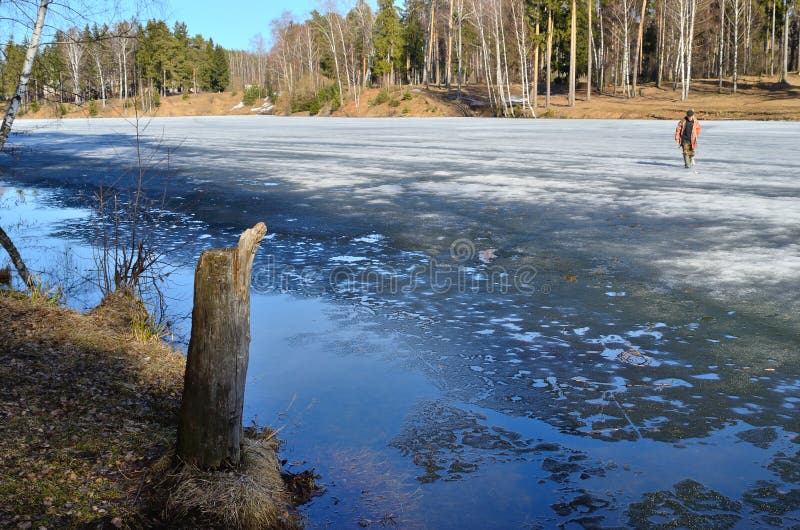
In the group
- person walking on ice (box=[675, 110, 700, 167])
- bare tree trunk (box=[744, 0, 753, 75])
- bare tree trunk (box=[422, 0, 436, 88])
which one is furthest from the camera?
bare tree trunk (box=[422, 0, 436, 88])

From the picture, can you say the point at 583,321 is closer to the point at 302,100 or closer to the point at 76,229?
the point at 76,229

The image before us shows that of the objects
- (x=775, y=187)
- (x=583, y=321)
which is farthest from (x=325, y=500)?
(x=775, y=187)

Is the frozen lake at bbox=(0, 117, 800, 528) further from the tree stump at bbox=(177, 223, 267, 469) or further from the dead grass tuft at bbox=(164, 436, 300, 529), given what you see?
the tree stump at bbox=(177, 223, 267, 469)

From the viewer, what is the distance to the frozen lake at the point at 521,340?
491 cm

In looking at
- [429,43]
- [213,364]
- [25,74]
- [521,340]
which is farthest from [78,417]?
[429,43]

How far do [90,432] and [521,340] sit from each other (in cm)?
413

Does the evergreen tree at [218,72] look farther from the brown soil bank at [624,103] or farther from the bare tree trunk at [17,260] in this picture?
the bare tree trunk at [17,260]

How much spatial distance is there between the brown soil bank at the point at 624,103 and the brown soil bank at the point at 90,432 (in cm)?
3866

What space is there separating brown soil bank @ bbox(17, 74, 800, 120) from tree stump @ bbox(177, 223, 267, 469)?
41.1 metres

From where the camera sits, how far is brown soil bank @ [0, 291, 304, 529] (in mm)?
4230

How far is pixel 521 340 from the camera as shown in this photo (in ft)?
25.2

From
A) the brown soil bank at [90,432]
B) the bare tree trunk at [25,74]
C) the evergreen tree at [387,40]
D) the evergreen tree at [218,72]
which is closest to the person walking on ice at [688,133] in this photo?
the bare tree trunk at [25,74]

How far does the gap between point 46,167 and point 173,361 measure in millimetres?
21228

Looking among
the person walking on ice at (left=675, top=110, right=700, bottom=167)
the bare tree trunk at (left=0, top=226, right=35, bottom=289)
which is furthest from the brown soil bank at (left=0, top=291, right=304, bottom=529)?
the person walking on ice at (left=675, top=110, right=700, bottom=167)
